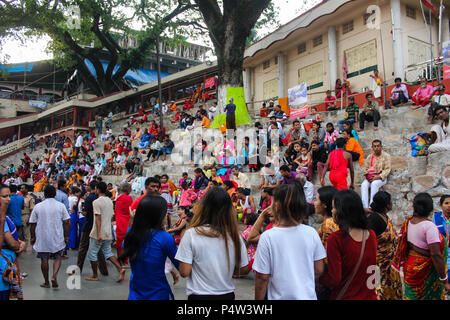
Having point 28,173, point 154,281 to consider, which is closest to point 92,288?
point 154,281

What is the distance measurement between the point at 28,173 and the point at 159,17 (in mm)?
12574

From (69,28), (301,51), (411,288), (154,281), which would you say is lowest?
(411,288)

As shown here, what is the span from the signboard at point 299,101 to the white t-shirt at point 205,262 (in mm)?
9904

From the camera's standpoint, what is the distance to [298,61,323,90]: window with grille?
55.5 feet

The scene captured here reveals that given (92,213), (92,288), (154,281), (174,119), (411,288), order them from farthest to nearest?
(174,119)
(92,213)
(92,288)
(411,288)
(154,281)

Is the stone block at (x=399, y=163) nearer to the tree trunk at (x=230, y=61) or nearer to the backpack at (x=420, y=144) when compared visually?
the backpack at (x=420, y=144)

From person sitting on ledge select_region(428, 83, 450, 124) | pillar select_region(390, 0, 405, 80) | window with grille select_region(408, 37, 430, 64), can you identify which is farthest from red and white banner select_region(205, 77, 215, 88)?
person sitting on ledge select_region(428, 83, 450, 124)

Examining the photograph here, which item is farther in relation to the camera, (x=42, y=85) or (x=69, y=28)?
(x=42, y=85)

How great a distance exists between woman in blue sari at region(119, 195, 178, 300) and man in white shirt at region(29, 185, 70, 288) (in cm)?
315

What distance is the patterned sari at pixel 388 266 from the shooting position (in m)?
3.34

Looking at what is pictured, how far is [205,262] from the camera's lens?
8.30 ft

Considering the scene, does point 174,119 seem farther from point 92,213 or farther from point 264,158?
point 92,213

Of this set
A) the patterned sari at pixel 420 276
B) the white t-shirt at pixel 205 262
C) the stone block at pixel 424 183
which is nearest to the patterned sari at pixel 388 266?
the patterned sari at pixel 420 276

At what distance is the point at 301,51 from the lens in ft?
59.1
